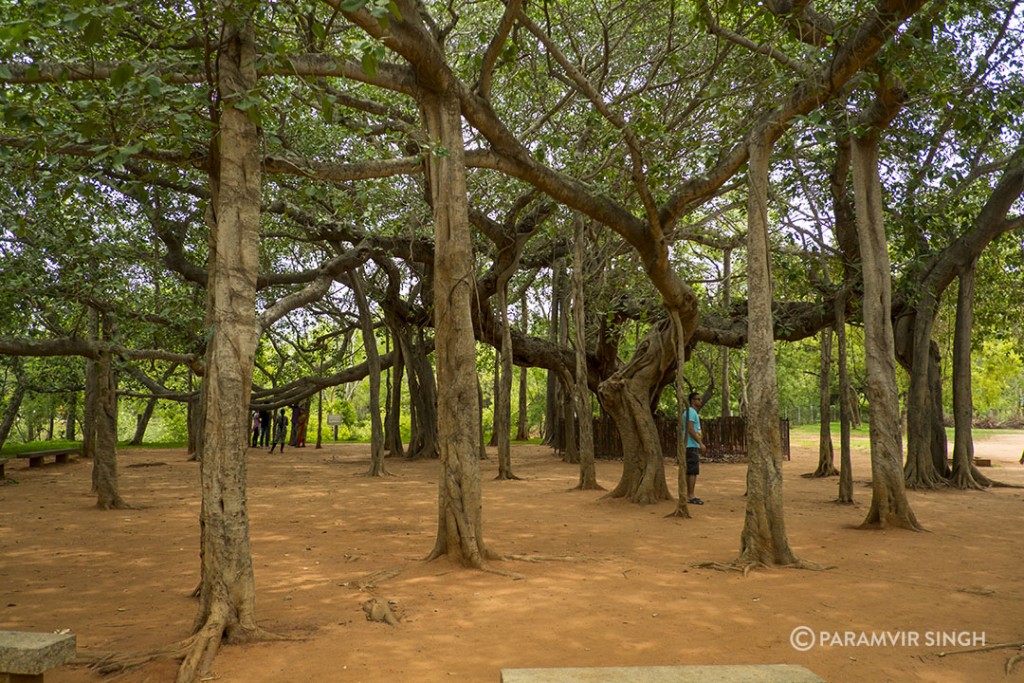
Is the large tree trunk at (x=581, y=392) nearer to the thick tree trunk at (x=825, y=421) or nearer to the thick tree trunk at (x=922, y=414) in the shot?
the thick tree trunk at (x=825, y=421)

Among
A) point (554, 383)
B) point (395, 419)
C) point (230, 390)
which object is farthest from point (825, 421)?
point (230, 390)

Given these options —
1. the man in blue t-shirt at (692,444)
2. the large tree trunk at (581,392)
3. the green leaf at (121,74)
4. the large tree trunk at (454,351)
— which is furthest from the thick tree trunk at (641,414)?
the green leaf at (121,74)

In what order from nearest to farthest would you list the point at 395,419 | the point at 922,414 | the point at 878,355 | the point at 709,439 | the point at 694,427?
1. the point at 878,355
2. the point at 694,427
3. the point at 922,414
4. the point at 395,419
5. the point at 709,439

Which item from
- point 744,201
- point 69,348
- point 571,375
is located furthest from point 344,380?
point 744,201

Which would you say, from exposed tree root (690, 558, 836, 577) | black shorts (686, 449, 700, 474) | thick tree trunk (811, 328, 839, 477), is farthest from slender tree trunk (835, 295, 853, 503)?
exposed tree root (690, 558, 836, 577)

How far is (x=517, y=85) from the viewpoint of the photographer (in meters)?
11.4

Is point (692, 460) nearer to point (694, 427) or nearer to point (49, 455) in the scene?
point (694, 427)

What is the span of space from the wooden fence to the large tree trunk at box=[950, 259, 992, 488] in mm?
7567

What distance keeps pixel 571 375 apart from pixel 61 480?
36.7 feet

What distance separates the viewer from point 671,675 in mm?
2957

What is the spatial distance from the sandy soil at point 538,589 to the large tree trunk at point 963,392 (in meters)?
1.59

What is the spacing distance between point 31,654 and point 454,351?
398 cm

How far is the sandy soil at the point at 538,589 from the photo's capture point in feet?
13.3

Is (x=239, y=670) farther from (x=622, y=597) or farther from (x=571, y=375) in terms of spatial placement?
(x=571, y=375)
